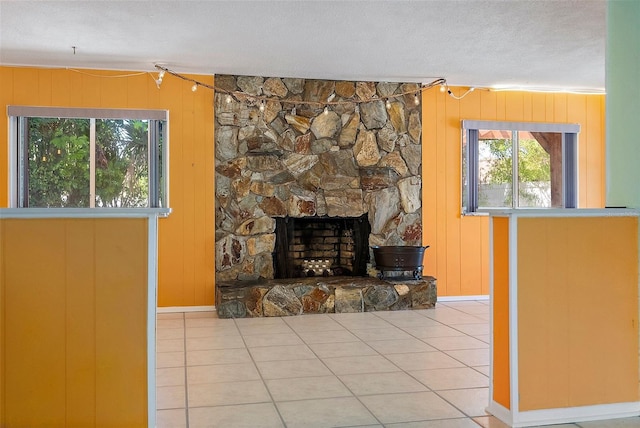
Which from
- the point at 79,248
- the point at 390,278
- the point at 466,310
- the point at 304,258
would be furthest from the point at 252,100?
the point at 79,248

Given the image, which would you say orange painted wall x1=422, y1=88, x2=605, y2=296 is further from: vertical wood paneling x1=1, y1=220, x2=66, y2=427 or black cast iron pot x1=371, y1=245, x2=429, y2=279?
vertical wood paneling x1=1, y1=220, x2=66, y2=427

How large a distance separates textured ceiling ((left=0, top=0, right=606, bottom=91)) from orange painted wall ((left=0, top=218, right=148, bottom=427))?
85.8 inches

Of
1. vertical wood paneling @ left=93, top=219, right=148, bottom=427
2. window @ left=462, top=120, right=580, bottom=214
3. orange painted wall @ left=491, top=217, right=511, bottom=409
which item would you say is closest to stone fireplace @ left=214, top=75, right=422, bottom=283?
window @ left=462, top=120, right=580, bottom=214

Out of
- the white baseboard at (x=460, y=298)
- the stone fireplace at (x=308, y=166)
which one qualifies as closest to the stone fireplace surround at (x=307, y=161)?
the stone fireplace at (x=308, y=166)

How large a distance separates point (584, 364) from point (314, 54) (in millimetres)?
3555

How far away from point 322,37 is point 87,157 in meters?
2.75

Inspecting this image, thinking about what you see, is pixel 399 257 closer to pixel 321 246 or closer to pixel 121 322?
pixel 321 246

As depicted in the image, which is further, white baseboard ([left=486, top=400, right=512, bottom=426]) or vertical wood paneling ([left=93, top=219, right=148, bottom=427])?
white baseboard ([left=486, top=400, right=512, bottom=426])

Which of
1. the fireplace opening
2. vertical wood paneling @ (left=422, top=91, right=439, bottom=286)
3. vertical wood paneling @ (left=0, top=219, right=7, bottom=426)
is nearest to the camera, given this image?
vertical wood paneling @ (left=0, top=219, right=7, bottom=426)

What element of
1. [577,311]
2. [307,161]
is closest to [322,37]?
[307,161]

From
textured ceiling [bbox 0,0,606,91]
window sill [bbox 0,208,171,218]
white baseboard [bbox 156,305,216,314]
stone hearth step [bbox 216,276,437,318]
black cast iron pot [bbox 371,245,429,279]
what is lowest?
white baseboard [bbox 156,305,216,314]

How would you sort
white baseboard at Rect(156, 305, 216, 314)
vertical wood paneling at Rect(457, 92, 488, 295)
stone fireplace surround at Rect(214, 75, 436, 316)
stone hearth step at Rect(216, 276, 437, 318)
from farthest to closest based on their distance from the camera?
vertical wood paneling at Rect(457, 92, 488, 295)
stone fireplace surround at Rect(214, 75, 436, 316)
white baseboard at Rect(156, 305, 216, 314)
stone hearth step at Rect(216, 276, 437, 318)

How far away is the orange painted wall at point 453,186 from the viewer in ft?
22.3

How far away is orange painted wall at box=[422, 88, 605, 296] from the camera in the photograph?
6801 mm
